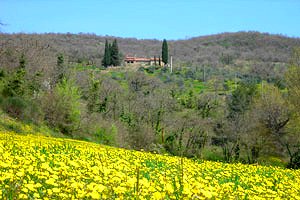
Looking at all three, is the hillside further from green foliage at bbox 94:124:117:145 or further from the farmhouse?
green foliage at bbox 94:124:117:145

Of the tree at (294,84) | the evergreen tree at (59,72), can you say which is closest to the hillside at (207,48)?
the evergreen tree at (59,72)

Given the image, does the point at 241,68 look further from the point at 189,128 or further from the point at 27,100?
the point at 27,100

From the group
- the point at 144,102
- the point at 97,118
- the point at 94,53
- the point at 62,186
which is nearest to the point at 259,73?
the point at 94,53

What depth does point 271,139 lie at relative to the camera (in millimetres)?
47562

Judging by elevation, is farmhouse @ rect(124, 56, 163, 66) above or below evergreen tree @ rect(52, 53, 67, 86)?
above

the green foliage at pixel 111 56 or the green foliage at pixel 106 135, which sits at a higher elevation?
the green foliage at pixel 111 56

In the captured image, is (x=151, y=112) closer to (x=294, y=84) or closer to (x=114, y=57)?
(x=294, y=84)

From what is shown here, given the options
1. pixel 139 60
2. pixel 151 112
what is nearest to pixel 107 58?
pixel 139 60

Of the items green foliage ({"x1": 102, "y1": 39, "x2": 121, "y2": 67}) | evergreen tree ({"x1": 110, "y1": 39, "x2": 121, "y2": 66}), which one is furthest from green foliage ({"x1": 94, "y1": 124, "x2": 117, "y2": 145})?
evergreen tree ({"x1": 110, "y1": 39, "x2": 121, "y2": 66})

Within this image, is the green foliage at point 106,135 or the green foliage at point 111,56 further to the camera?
the green foliage at point 111,56

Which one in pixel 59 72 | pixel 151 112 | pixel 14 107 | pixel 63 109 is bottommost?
pixel 151 112

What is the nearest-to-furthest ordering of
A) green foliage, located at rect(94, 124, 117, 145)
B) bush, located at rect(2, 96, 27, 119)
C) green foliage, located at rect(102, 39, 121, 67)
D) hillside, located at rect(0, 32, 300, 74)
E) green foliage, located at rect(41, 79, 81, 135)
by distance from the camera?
bush, located at rect(2, 96, 27, 119) < green foliage, located at rect(41, 79, 81, 135) < green foliage, located at rect(94, 124, 117, 145) < green foliage, located at rect(102, 39, 121, 67) < hillside, located at rect(0, 32, 300, 74)

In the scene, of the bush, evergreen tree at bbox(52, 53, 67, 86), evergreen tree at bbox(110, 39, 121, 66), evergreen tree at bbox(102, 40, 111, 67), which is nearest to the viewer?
the bush

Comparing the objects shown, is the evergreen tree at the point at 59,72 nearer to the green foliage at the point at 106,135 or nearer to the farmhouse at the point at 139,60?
the green foliage at the point at 106,135
